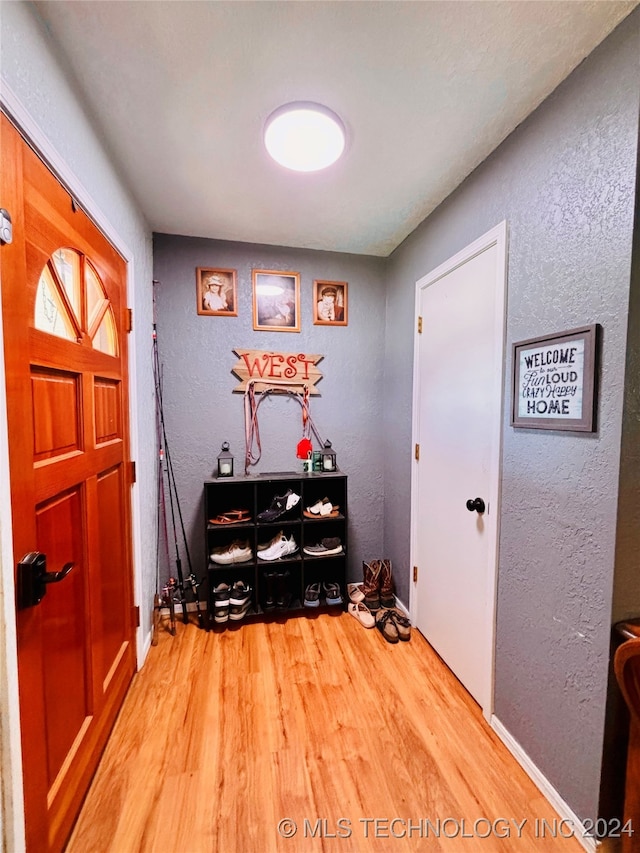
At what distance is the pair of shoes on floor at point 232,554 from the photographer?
2.07 metres

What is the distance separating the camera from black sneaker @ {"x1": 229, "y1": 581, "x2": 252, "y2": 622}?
6.85 feet

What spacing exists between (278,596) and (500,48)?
9.12ft

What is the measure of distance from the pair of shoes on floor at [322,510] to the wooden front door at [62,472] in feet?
3.77

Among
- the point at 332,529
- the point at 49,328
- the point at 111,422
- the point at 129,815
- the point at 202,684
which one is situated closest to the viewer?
the point at 49,328

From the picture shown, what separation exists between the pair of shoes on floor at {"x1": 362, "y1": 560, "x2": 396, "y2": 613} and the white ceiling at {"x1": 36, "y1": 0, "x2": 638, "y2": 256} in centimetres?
236

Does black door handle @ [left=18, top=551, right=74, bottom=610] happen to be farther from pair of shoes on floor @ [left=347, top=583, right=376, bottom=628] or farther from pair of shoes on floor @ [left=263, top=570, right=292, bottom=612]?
pair of shoes on floor @ [left=347, top=583, right=376, bottom=628]

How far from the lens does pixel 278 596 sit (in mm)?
2217

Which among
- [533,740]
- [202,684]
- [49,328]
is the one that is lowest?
[202,684]

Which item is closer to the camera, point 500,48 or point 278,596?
point 500,48

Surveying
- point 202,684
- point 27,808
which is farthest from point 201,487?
point 27,808

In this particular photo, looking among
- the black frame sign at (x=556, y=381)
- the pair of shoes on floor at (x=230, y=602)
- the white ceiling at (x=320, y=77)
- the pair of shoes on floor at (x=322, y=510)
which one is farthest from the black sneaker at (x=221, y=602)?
the white ceiling at (x=320, y=77)

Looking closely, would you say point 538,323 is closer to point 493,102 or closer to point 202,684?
point 493,102

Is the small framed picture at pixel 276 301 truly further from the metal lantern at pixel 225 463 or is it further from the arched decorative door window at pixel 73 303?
the arched decorative door window at pixel 73 303

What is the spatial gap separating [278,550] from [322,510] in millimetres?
398
